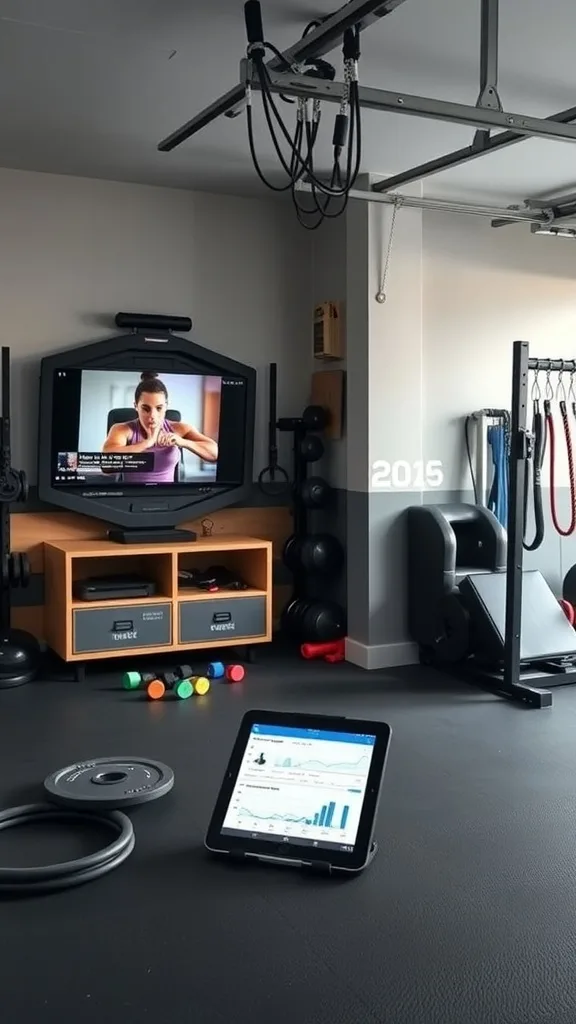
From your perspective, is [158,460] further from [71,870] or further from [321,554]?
[71,870]

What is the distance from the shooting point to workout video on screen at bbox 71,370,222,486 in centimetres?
524

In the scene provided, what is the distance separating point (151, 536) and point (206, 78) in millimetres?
2369

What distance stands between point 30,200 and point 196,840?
3731 mm

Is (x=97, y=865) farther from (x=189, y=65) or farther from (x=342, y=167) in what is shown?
(x=342, y=167)

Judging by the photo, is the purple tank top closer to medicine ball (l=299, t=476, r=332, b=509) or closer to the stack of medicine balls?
medicine ball (l=299, t=476, r=332, b=509)

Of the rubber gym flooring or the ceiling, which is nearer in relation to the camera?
the rubber gym flooring

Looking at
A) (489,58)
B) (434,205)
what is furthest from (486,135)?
(434,205)

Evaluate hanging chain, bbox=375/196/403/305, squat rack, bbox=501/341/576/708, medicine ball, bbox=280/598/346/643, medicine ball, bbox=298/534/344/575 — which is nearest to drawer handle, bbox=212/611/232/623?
medicine ball, bbox=280/598/346/643

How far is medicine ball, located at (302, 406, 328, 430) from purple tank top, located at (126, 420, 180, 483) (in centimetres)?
78

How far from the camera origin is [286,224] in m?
5.92

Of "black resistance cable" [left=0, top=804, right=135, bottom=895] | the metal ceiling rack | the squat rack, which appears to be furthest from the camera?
the squat rack

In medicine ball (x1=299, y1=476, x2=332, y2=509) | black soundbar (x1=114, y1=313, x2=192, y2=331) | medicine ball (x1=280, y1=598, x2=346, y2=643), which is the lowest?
medicine ball (x1=280, y1=598, x2=346, y2=643)

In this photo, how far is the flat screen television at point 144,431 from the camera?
5.20 metres

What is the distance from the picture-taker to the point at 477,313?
5.75 meters
